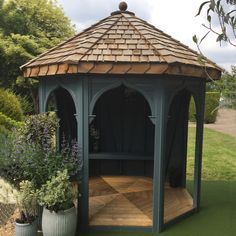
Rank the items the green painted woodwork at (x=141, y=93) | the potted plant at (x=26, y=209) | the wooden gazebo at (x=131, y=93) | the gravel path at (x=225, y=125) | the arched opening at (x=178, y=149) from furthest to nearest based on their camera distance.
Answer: the gravel path at (x=225, y=125), the arched opening at (x=178, y=149), the green painted woodwork at (x=141, y=93), the wooden gazebo at (x=131, y=93), the potted plant at (x=26, y=209)

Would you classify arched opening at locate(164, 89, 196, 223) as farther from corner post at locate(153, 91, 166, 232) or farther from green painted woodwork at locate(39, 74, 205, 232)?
green painted woodwork at locate(39, 74, 205, 232)

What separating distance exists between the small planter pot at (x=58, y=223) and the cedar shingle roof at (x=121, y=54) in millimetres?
1967

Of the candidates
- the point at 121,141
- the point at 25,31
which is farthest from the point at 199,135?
the point at 25,31

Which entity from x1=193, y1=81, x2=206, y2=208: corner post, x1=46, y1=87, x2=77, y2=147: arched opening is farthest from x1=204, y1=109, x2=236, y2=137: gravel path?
x1=193, y1=81, x2=206, y2=208: corner post

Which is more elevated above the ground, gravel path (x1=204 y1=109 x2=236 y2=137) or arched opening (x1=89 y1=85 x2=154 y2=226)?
arched opening (x1=89 y1=85 x2=154 y2=226)

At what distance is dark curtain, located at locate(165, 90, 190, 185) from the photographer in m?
7.04

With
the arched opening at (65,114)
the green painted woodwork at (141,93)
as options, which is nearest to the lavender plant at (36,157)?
the green painted woodwork at (141,93)

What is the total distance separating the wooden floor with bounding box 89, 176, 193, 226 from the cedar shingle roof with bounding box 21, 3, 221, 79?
2.40 m

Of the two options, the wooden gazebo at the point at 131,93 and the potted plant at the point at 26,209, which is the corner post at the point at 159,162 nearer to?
the wooden gazebo at the point at 131,93

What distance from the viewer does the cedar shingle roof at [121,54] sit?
4.52 metres

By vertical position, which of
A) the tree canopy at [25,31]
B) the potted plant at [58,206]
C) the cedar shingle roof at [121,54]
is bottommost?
the potted plant at [58,206]

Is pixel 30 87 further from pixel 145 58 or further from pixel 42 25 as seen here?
pixel 145 58

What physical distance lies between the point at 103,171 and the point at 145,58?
4110 millimetres

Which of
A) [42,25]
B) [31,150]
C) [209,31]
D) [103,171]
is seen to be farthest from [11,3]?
[209,31]
